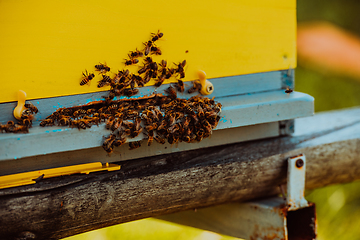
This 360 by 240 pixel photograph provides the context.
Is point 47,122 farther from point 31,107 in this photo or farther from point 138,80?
point 138,80

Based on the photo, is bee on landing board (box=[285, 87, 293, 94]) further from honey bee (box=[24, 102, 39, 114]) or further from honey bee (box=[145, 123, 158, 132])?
honey bee (box=[24, 102, 39, 114])

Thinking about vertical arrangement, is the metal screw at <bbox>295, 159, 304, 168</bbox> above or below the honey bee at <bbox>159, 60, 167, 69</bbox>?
below

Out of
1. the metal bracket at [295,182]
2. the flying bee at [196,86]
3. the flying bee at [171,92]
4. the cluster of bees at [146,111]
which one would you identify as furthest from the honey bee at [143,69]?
the metal bracket at [295,182]

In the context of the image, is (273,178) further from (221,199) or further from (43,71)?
(43,71)

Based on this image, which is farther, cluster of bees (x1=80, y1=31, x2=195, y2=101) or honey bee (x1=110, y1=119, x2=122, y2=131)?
cluster of bees (x1=80, y1=31, x2=195, y2=101)

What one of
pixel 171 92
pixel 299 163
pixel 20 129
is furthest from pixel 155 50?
pixel 299 163

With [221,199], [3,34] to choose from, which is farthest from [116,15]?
[221,199]

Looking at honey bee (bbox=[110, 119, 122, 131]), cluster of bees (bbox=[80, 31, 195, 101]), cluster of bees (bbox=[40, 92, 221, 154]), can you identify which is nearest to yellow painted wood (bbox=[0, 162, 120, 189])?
cluster of bees (bbox=[40, 92, 221, 154])
